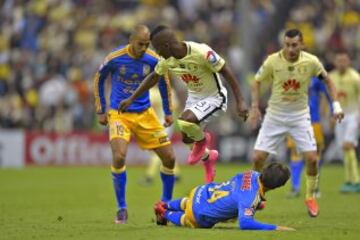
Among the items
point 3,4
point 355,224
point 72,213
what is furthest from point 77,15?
point 355,224

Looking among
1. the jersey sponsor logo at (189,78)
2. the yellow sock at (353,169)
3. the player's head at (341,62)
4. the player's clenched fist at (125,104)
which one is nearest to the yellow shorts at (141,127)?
the player's clenched fist at (125,104)

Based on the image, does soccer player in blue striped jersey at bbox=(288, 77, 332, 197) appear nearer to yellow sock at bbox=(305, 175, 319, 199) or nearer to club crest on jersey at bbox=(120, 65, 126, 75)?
yellow sock at bbox=(305, 175, 319, 199)

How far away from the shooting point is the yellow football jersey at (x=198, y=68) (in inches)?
517

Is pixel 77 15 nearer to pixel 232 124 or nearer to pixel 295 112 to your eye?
pixel 232 124

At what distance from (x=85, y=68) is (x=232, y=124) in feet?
17.8

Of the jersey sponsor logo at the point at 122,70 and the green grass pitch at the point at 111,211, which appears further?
the jersey sponsor logo at the point at 122,70

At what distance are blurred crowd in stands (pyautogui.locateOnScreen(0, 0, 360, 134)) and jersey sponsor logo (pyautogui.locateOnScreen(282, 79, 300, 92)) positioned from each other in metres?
14.6

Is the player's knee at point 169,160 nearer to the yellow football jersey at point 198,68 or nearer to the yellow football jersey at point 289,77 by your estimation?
the yellow football jersey at point 198,68

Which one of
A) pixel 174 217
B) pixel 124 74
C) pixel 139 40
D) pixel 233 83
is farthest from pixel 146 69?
pixel 174 217

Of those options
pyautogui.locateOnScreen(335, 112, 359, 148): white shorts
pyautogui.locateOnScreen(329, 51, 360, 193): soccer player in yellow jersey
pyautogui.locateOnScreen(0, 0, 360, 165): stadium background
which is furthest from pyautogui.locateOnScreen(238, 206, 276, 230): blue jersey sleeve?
pyautogui.locateOnScreen(0, 0, 360, 165): stadium background

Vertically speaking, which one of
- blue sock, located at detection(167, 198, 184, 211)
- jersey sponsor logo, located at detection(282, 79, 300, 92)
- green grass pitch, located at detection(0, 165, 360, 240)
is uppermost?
jersey sponsor logo, located at detection(282, 79, 300, 92)

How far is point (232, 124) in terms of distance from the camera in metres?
30.2

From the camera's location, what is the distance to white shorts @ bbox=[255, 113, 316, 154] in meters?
14.8

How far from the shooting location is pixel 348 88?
19.9 metres
